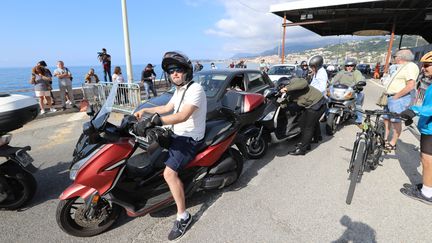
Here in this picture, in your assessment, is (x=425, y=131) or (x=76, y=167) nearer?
(x=76, y=167)

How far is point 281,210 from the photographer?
3.02 metres

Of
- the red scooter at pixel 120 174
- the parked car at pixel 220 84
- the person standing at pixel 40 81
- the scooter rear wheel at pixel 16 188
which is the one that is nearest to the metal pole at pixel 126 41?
the person standing at pixel 40 81

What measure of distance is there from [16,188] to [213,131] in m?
2.55

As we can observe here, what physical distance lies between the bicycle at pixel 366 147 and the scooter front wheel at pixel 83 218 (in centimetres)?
286

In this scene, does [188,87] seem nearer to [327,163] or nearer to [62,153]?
[327,163]

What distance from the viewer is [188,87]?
8.08 feet

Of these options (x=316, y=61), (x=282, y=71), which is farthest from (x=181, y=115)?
(x=282, y=71)

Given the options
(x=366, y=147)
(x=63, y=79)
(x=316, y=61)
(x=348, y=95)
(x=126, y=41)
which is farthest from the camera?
(x=126, y=41)

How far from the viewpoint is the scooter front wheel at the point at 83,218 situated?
8.03 feet

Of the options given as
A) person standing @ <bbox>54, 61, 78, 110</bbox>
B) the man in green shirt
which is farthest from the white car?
person standing @ <bbox>54, 61, 78, 110</bbox>

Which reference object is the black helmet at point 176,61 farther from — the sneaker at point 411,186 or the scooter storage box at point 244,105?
the sneaker at point 411,186

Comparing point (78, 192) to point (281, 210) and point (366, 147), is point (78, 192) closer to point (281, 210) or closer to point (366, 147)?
point (281, 210)

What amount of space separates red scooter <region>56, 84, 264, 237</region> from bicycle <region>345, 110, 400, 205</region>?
163cm

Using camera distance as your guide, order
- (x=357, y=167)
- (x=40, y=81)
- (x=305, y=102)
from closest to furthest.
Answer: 1. (x=357, y=167)
2. (x=305, y=102)
3. (x=40, y=81)
